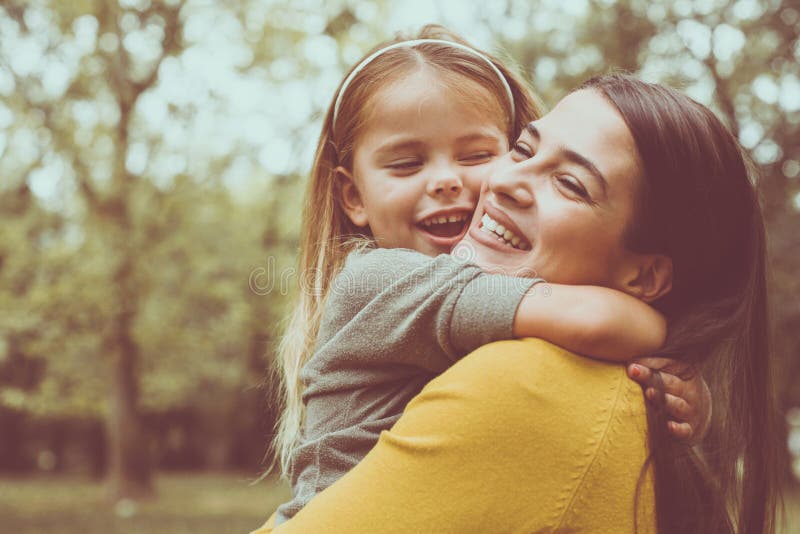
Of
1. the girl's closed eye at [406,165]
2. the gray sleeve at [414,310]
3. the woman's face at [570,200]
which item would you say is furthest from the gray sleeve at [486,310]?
the girl's closed eye at [406,165]

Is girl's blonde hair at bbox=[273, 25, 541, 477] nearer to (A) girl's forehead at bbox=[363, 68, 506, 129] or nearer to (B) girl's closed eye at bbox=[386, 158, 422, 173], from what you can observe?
(A) girl's forehead at bbox=[363, 68, 506, 129]

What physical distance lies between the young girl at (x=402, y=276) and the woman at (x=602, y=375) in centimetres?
10

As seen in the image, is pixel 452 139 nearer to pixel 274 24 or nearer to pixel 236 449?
pixel 274 24

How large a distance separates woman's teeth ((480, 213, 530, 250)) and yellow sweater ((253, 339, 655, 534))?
0.39 meters

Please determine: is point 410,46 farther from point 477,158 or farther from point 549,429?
point 549,429

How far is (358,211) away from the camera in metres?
2.67

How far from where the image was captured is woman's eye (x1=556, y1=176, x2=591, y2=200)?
1833mm

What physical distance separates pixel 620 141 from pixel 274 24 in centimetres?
1482

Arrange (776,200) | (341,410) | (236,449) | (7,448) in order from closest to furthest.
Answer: (341,410) < (776,200) < (7,448) < (236,449)

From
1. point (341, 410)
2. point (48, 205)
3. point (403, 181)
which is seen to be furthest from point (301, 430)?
point (48, 205)

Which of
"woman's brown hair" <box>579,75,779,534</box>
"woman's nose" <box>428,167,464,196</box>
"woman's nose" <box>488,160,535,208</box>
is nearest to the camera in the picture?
"woman's brown hair" <box>579,75,779,534</box>

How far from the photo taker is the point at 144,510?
1741 centimetres

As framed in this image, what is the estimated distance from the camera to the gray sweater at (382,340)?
5.63ft

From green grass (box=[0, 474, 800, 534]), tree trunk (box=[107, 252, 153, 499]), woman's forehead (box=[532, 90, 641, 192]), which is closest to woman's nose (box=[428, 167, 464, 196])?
woman's forehead (box=[532, 90, 641, 192])
